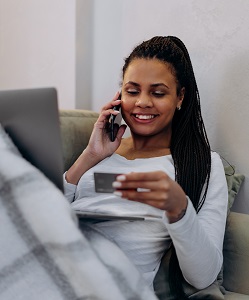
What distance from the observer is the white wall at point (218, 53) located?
114 cm

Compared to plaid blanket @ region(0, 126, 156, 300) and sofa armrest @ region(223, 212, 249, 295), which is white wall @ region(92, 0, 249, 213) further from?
plaid blanket @ region(0, 126, 156, 300)

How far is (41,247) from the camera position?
555 millimetres

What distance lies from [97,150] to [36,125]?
520 millimetres

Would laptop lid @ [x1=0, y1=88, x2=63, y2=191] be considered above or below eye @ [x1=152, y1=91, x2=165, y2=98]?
above

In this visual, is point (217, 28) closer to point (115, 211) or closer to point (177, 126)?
point (177, 126)

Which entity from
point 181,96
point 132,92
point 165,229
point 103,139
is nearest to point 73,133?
point 103,139

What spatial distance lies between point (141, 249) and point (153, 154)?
288 mm

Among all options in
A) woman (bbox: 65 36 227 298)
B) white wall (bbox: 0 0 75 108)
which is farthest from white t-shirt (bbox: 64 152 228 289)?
white wall (bbox: 0 0 75 108)

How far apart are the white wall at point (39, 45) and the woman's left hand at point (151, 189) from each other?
0.95 meters

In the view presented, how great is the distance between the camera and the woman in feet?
2.56

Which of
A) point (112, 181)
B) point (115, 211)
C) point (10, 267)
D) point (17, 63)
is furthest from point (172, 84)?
point (17, 63)

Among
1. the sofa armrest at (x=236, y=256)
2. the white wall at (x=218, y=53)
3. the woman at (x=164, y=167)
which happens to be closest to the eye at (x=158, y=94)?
the woman at (x=164, y=167)

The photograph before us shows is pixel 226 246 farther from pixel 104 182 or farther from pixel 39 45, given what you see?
pixel 39 45

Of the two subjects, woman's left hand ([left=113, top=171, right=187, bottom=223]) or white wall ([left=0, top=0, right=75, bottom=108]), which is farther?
white wall ([left=0, top=0, right=75, bottom=108])
